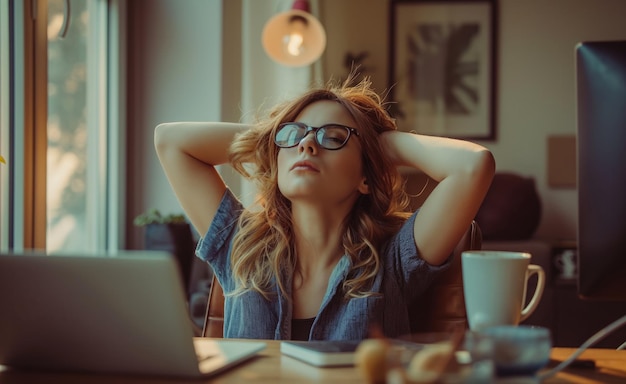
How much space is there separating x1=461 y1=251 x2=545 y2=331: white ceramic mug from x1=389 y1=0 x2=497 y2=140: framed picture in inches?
172

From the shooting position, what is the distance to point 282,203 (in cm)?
165

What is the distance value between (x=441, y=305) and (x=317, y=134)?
0.41 metres

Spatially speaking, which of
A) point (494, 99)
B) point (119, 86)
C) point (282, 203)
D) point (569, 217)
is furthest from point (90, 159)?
point (569, 217)

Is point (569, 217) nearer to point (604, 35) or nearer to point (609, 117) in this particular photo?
point (604, 35)

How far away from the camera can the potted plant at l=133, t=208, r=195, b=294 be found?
330 centimetres

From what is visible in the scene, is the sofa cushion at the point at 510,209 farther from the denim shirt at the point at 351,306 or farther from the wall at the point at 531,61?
the denim shirt at the point at 351,306

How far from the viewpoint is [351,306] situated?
4.76 ft

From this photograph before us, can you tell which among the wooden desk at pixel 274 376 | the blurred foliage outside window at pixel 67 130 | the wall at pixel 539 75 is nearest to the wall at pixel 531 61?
the wall at pixel 539 75

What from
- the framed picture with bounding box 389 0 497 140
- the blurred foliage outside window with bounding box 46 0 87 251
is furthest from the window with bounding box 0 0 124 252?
the framed picture with bounding box 389 0 497 140

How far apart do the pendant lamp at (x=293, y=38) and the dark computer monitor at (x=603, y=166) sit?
2.59 m

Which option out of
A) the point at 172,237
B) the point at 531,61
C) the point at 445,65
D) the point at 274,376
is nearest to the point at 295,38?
the point at 172,237

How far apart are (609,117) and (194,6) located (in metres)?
3.20

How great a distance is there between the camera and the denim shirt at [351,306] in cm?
145

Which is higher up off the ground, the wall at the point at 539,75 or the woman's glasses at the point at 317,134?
the wall at the point at 539,75
